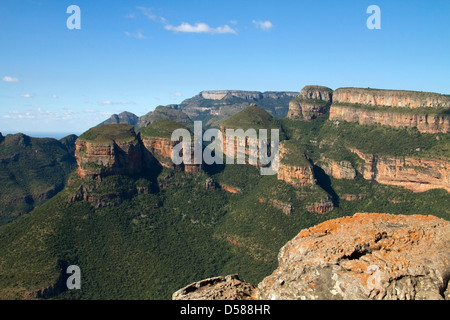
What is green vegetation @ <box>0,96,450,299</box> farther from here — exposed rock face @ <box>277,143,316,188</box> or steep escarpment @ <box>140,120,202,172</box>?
exposed rock face @ <box>277,143,316,188</box>

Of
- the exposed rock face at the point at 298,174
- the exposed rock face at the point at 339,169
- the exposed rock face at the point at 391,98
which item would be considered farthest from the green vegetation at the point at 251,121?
the exposed rock face at the point at 298,174

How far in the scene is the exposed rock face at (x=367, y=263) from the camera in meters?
12.6

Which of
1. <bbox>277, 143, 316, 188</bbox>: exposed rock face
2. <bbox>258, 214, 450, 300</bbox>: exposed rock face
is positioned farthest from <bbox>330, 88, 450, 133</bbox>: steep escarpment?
<bbox>258, 214, 450, 300</bbox>: exposed rock face

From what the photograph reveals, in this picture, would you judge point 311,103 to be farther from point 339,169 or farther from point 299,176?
point 299,176

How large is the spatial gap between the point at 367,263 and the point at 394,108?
9094cm

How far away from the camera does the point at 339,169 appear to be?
3629 inches

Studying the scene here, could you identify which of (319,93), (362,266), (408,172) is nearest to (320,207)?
(408,172)

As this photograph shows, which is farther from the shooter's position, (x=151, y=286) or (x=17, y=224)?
(x=17, y=224)

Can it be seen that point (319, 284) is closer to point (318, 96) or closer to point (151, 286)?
point (151, 286)

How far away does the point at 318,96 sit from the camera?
12606 cm

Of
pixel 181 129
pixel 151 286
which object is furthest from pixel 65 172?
pixel 151 286

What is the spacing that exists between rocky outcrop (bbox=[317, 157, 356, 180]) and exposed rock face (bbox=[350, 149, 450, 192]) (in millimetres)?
3336

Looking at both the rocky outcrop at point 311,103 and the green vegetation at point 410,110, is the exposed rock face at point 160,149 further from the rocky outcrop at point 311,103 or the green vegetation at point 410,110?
the rocky outcrop at point 311,103

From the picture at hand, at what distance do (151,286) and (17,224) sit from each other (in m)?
31.3
